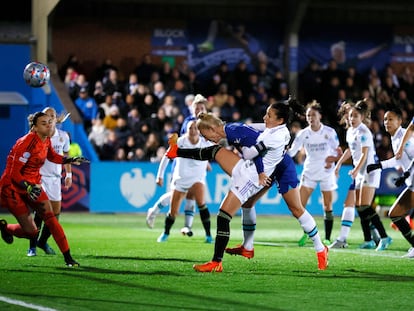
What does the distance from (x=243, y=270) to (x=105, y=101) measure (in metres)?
16.0

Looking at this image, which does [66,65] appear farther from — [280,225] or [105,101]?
[280,225]

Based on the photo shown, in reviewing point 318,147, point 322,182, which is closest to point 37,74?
point 318,147

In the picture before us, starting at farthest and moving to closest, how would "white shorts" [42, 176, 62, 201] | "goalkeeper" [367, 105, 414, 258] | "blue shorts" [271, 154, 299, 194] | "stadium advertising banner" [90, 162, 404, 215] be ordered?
"stadium advertising banner" [90, 162, 404, 215], "white shorts" [42, 176, 62, 201], "goalkeeper" [367, 105, 414, 258], "blue shorts" [271, 154, 299, 194]

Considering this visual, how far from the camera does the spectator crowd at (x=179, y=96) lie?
2695 centimetres

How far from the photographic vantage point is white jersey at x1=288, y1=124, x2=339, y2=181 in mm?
17062

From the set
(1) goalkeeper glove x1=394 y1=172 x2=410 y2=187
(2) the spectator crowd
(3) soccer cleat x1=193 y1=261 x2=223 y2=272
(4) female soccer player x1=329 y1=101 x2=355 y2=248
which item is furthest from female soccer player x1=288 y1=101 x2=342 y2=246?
(2) the spectator crowd

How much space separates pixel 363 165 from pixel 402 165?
4.15ft

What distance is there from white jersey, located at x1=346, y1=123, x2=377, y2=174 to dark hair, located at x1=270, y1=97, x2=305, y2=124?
3.28 metres

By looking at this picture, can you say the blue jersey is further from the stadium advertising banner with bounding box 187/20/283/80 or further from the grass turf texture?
the stadium advertising banner with bounding box 187/20/283/80

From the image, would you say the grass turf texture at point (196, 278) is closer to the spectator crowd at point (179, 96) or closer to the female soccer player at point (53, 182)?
the female soccer player at point (53, 182)

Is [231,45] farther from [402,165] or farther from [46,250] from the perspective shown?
[46,250]

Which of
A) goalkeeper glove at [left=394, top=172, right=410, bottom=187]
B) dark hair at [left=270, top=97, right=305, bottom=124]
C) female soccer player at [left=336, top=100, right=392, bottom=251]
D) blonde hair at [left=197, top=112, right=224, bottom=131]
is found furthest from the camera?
female soccer player at [left=336, top=100, right=392, bottom=251]

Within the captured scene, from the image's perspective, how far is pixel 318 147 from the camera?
17.1 meters

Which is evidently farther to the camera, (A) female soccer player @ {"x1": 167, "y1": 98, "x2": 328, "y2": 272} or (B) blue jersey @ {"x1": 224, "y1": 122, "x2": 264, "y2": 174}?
(B) blue jersey @ {"x1": 224, "y1": 122, "x2": 264, "y2": 174}
